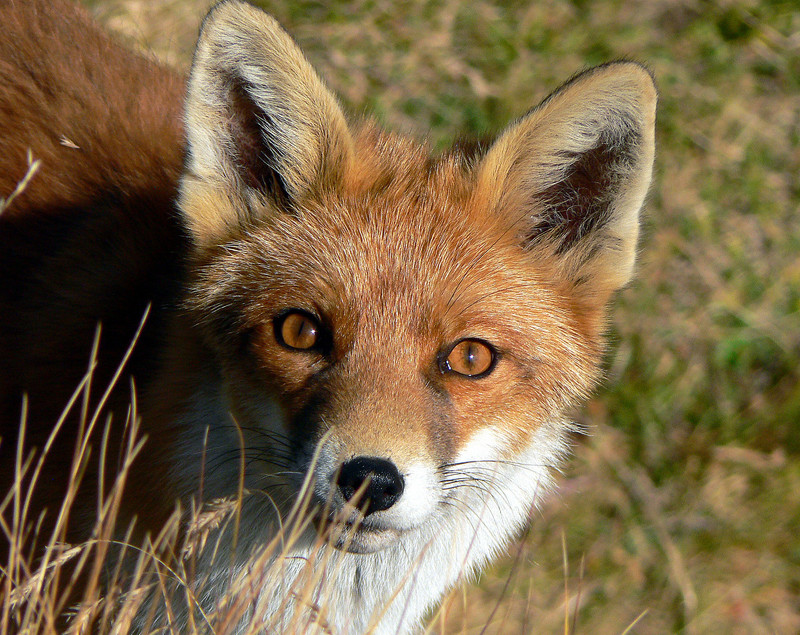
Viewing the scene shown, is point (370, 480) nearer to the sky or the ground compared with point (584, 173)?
nearer to the ground

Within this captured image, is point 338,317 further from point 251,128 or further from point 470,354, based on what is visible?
point 251,128

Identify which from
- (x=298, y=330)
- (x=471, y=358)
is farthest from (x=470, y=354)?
(x=298, y=330)

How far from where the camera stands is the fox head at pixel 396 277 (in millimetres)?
2553

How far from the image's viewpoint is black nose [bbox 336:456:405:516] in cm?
227

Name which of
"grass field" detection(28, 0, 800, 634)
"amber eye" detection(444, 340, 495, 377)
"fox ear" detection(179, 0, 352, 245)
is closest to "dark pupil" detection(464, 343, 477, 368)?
"amber eye" detection(444, 340, 495, 377)

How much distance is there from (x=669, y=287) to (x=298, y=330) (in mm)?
3711

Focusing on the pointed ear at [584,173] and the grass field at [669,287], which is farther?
the grass field at [669,287]

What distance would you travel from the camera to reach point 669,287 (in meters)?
5.66

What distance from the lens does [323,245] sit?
281cm

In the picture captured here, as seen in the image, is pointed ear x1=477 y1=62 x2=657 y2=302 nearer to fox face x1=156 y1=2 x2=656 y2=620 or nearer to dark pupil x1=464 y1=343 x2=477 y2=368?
fox face x1=156 y1=2 x2=656 y2=620

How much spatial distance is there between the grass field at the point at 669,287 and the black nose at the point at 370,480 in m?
2.21

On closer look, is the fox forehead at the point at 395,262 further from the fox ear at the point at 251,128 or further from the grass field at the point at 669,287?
the grass field at the point at 669,287

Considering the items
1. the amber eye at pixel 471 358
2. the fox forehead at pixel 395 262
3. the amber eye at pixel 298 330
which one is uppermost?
the fox forehead at pixel 395 262

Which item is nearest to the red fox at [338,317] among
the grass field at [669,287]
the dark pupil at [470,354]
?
the dark pupil at [470,354]
